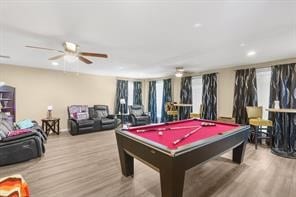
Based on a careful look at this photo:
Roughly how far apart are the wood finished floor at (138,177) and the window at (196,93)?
2.99 meters

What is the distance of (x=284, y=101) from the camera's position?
428cm

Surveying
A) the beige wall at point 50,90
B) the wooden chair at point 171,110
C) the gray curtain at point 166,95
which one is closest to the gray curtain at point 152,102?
the gray curtain at point 166,95

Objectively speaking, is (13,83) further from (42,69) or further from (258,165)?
(258,165)

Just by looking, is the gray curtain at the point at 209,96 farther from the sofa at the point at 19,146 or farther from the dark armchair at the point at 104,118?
the sofa at the point at 19,146

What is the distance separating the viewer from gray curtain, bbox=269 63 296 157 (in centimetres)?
414

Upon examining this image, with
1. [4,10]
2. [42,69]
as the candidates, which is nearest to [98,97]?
[42,69]

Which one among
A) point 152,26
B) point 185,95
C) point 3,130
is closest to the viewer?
point 152,26

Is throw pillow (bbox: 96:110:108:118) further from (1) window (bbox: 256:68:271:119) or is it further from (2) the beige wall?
(1) window (bbox: 256:68:271:119)

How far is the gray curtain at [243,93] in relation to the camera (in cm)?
489

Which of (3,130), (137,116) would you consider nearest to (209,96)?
(137,116)

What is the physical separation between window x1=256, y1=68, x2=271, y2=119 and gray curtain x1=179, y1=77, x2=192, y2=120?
8.17ft

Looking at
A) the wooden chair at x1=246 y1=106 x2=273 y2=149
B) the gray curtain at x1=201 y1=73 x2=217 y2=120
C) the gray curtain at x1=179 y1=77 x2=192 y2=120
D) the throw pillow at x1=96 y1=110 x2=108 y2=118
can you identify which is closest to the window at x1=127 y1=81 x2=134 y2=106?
the throw pillow at x1=96 y1=110 x2=108 y2=118

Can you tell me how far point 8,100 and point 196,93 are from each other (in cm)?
673

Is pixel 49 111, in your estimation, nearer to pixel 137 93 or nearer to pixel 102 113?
pixel 102 113
